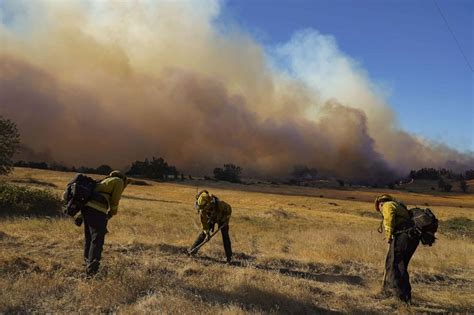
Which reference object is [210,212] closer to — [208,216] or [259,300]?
[208,216]

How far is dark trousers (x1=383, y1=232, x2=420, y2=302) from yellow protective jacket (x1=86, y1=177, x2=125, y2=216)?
5925 millimetres

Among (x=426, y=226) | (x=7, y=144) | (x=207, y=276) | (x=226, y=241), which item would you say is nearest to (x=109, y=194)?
(x=207, y=276)

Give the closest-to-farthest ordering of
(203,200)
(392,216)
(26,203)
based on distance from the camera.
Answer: (392,216), (203,200), (26,203)

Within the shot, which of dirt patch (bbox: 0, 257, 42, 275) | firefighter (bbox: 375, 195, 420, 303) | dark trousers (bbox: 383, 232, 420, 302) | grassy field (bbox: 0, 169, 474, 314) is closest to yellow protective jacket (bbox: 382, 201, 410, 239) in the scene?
firefighter (bbox: 375, 195, 420, 303)

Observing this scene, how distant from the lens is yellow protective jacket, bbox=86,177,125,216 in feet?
32.0

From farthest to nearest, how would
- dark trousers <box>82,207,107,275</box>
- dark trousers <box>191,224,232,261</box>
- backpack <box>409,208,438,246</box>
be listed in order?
dark trousers <box>191,224,232,261</box> < backpack <box>409,208,438,246</box> < dark trousers <box>82,207,107,275</box>

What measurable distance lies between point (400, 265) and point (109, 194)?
6296 mm

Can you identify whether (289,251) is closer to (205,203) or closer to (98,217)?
(205,203)

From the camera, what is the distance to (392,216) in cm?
1073

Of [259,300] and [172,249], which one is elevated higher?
[172,249]

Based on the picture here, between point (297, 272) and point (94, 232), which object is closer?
point (94, 232)

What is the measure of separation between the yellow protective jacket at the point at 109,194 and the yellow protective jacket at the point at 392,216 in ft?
18.3

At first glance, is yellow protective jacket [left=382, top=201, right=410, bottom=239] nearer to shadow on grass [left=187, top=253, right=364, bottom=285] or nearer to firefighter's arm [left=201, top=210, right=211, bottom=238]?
shadow on grass [left=187, top=253, right=364, bottom=285]

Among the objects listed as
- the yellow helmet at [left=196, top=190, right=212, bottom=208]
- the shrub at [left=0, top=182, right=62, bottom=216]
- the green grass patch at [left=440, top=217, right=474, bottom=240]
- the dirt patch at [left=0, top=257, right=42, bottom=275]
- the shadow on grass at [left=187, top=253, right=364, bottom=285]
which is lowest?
the green grass patch at [left=440, top=217, right=474, bottom=240]
